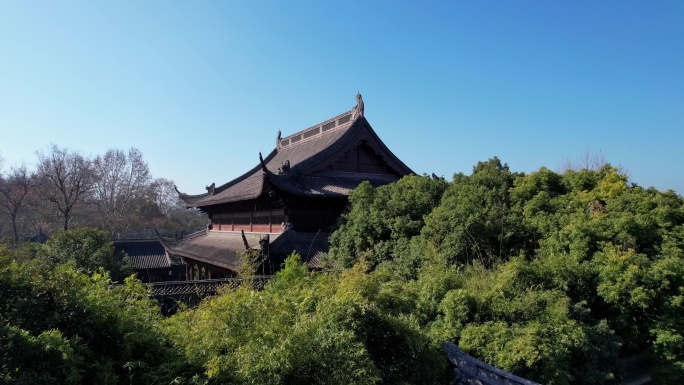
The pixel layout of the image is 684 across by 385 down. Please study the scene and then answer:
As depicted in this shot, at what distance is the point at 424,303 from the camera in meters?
5.44

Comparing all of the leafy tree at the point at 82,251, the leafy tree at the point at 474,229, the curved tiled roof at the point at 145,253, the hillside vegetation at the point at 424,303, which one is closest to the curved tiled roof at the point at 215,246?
the leafy tree at the point at 82,251

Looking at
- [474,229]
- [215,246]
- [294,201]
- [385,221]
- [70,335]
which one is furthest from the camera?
[215,246]

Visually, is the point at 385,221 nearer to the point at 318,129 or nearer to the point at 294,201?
the point at 294,201

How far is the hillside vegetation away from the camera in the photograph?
271 cm

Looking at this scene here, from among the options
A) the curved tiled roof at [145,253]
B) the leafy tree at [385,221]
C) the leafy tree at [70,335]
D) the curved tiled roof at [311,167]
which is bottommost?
the curved tiled roof at [145,253]

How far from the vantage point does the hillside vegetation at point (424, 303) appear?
8.87 feet

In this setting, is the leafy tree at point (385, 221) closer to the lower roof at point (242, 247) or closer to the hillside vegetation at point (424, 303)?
the hillside vegetation at point (424, 303)

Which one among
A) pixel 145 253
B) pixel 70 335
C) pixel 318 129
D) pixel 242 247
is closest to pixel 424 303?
pixel 70 335

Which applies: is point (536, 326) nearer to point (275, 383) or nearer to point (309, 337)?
point (309, 337)

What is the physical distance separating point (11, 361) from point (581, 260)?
6.78m

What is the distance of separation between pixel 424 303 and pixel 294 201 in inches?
203

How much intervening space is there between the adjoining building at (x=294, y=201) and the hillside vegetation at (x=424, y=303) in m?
1.01

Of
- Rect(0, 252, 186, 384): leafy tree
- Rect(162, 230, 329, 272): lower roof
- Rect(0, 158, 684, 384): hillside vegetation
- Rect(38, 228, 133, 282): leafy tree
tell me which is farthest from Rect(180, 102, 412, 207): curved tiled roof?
Rect(0, 252, 186, 384): leafy tree

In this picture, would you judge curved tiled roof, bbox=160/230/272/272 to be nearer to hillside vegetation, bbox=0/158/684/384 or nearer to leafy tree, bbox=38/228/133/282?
leafy tree, bbox=38/228/133/282
